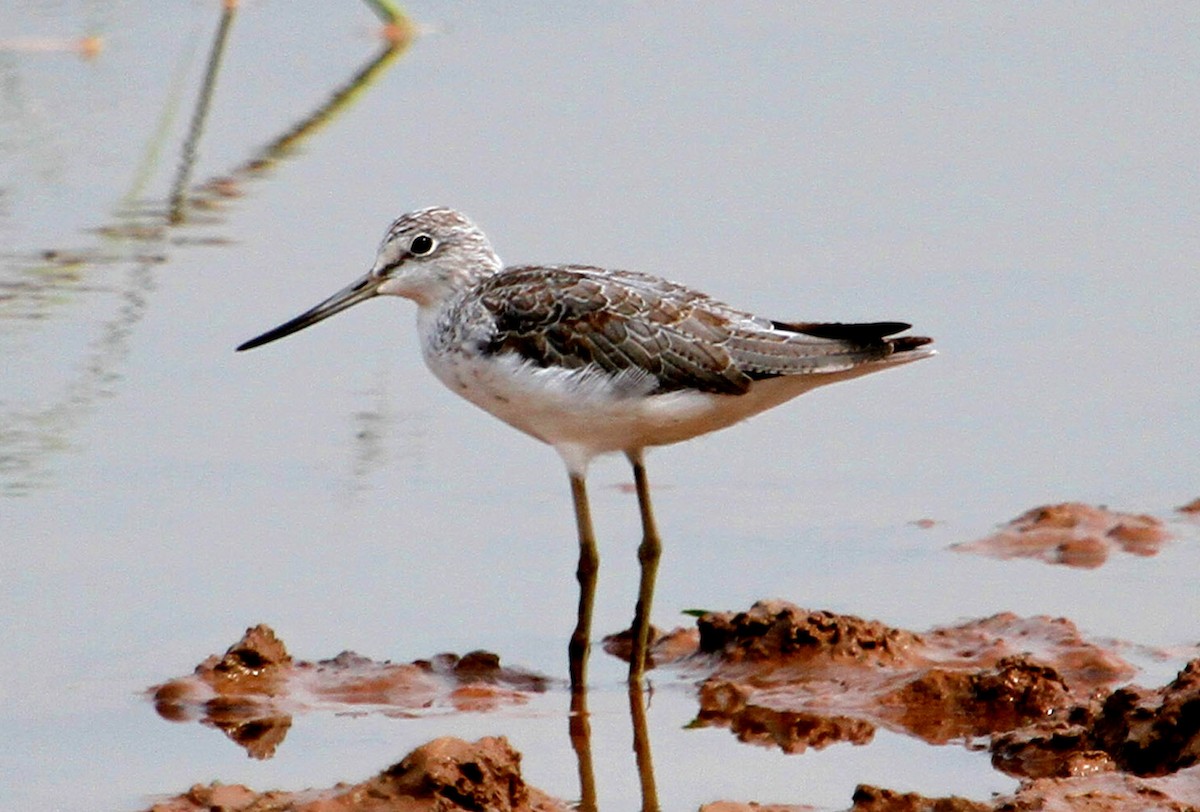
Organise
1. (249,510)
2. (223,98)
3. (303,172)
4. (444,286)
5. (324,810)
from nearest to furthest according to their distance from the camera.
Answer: (324,810) < (444,286) < (249,510) < (303,172) < (223,98)

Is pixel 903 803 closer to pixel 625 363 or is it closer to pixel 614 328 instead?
pixel 625 363

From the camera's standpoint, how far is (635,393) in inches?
301

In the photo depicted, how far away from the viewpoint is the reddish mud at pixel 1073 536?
27.9ft

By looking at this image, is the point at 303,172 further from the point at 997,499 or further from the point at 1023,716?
the point at 1023,716

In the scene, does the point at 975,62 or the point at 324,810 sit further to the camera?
the point at 975,62

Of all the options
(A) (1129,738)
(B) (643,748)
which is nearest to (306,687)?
(B) (643,748)

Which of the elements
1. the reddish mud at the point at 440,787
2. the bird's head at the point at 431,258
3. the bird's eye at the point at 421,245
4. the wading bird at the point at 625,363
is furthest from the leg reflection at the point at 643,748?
the bird's eye at the point at 421,245

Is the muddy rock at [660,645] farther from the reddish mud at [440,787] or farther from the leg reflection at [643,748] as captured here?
the reddish mud at [440,787]

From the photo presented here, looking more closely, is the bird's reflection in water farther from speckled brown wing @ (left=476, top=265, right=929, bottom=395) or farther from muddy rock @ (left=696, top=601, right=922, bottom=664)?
speckled brown wing @ (left=476, top=265, right=929, bottom=395)

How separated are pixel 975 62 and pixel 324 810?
9183 mm

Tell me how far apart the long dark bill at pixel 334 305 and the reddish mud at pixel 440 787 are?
265cm

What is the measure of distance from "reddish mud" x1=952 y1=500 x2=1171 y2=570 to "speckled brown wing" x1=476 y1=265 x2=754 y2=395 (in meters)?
1.47

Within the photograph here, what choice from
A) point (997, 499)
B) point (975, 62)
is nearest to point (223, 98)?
point (975, 62)

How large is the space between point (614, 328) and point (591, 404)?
0.28 meters
